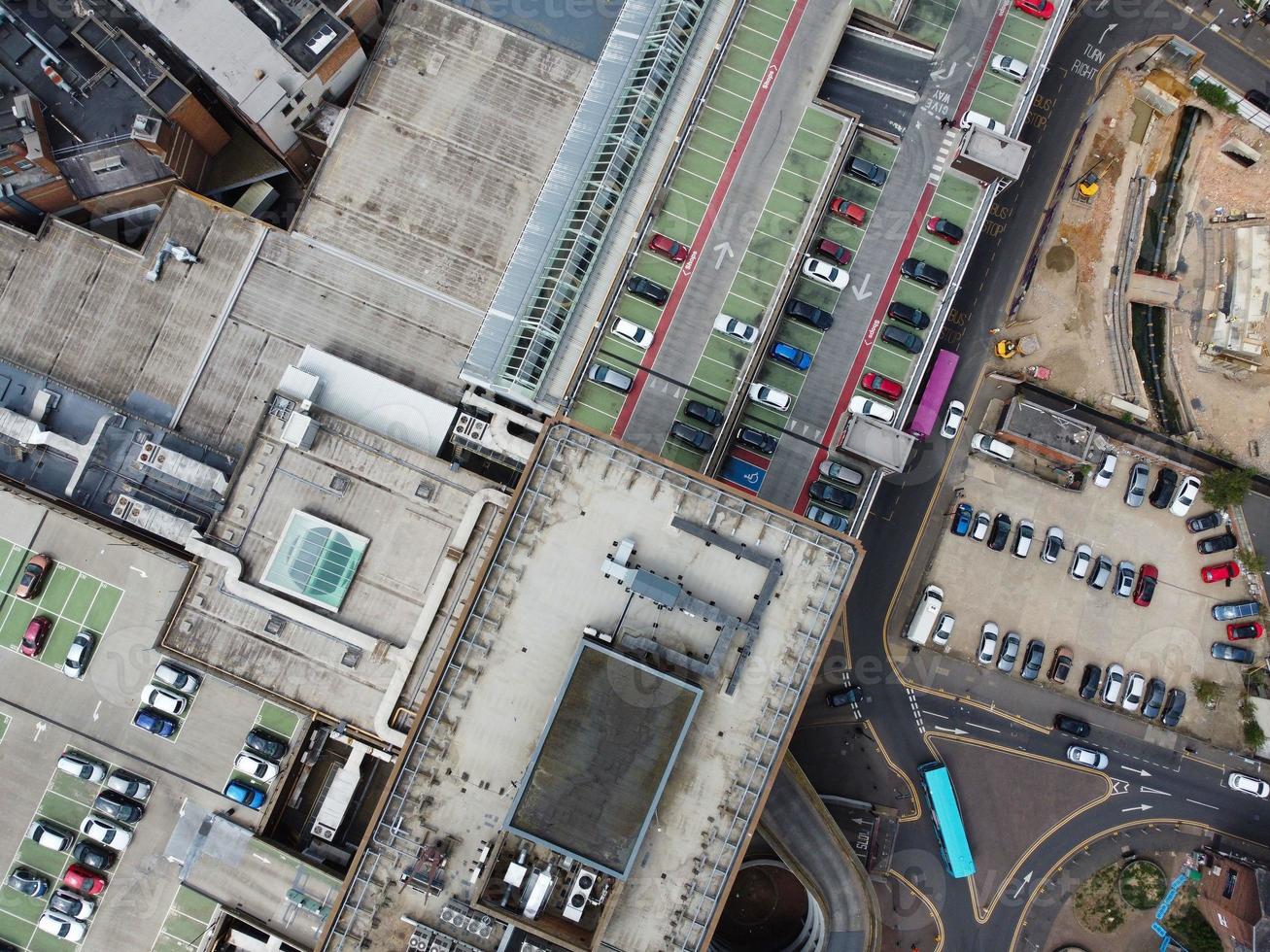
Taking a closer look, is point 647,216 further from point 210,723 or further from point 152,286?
point 210,723

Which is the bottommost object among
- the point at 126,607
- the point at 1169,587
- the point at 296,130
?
the point at 126,607

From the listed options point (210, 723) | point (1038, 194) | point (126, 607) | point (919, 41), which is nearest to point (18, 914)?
point (210, 723)

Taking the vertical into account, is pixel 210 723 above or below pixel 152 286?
below

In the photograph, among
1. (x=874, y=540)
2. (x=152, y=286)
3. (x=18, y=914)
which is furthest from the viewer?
(x=874, y=540)

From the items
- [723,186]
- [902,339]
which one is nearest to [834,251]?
[902,339]

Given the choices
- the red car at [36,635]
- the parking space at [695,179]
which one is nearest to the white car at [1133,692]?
the parking space at [695,179]

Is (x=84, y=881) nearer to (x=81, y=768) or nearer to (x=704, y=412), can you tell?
(x=81, y=768)

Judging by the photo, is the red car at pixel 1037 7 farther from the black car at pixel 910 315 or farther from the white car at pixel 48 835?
the white car at pixel 48 835

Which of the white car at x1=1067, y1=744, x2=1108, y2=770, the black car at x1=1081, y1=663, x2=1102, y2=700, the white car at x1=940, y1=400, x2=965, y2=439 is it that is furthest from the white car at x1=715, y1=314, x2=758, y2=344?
the white car at x1=1067, y1=744, x2=1108, y2=770

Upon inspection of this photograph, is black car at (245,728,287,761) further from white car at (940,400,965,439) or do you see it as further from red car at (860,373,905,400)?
white car at (940,400,965,439)
